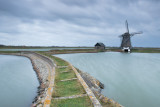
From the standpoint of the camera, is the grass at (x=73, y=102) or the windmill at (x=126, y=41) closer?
the grass at (x=73, y=102)

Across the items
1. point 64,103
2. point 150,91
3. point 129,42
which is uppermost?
point 129,42

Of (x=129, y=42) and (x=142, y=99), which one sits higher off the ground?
(x=129, y=42)

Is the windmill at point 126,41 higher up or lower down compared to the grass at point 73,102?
higher up

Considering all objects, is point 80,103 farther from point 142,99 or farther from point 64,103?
point 142,99

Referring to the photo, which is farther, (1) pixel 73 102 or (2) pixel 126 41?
(2) pixel 126 41

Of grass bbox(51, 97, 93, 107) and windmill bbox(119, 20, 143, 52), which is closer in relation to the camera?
grass bbox(51, 97, 93, 107)

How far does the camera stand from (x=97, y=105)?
593 cm

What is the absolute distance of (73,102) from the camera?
659cm

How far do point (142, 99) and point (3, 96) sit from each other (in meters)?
14.4

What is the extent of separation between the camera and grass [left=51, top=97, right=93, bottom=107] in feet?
20.5

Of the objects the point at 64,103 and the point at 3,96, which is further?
the point at 3,96

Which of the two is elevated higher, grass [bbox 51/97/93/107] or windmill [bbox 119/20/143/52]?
windmill [bbox 119/20/143/52]

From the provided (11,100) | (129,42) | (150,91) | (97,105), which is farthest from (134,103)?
(129,42)

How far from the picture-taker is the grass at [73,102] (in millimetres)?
6252
